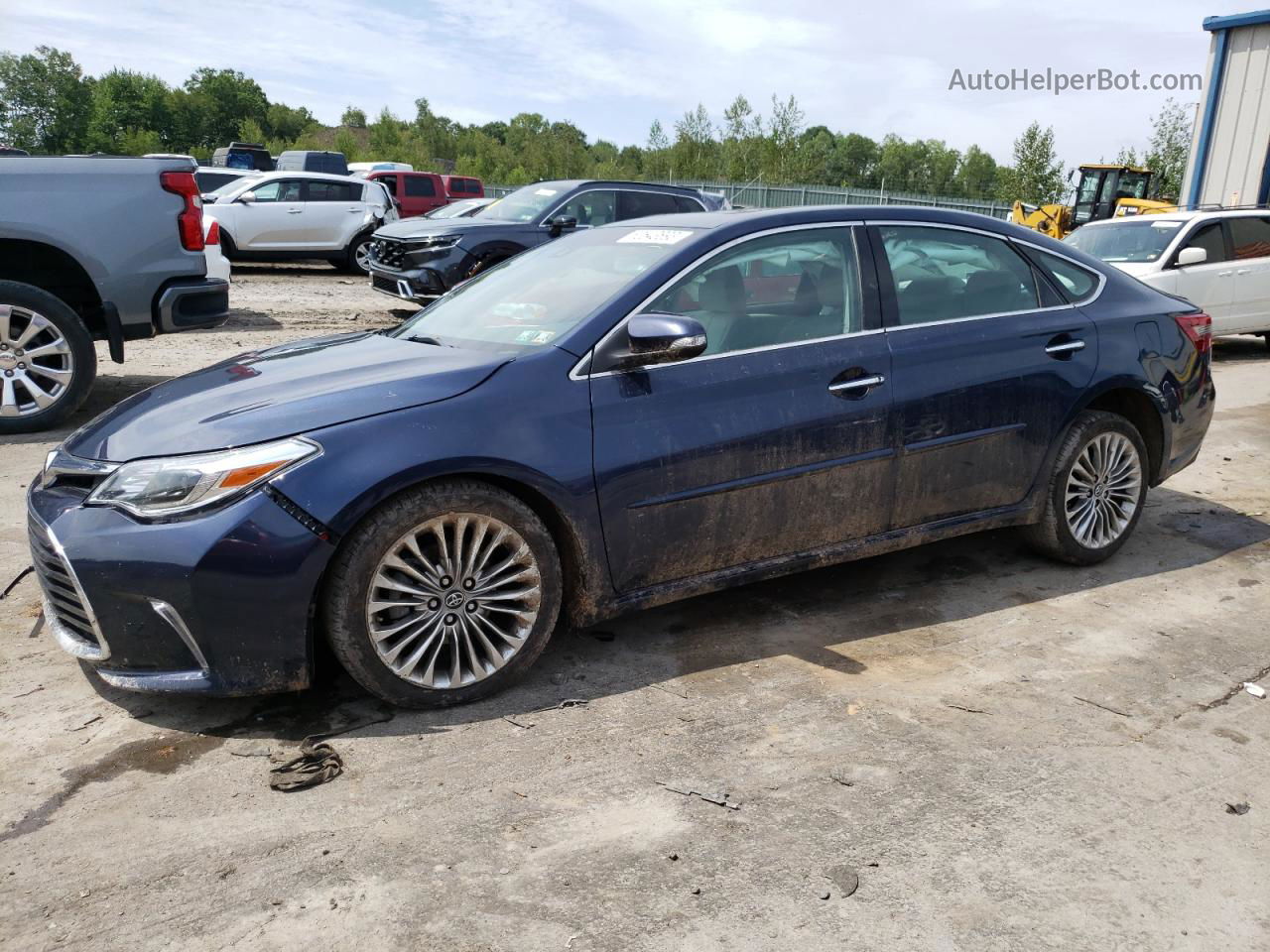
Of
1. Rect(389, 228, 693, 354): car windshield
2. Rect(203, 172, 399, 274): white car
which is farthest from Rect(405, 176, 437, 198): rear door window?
Rect(389, 228, 693, 354): car windshield

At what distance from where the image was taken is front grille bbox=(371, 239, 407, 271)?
39.8 ft

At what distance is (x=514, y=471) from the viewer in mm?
3389

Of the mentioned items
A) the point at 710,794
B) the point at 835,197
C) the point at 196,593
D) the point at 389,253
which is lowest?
the point at 710,794

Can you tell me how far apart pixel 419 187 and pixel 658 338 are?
84.6 feet

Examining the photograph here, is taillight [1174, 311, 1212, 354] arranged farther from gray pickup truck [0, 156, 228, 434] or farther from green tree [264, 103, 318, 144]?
green tree [264, 103, 318, 144]

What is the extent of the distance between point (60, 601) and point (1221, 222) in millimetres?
12525

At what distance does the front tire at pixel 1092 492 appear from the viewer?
15.4 ft

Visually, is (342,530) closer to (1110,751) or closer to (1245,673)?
(1110,751)

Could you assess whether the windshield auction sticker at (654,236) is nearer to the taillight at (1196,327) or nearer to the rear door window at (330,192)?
the taillight at (1196,327)

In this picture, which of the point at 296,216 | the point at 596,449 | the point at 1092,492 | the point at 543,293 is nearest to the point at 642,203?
the point at 296,216

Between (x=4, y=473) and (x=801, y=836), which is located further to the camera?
(x=4, y=473)

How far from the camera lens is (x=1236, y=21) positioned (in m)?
16.9

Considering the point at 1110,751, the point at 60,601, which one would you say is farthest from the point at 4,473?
the point at 1110,751

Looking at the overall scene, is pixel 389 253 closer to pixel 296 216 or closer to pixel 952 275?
pixel 296 216
